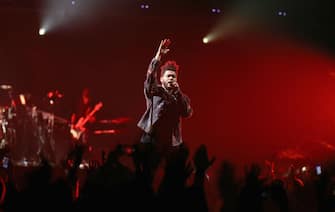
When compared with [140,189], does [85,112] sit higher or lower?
higher

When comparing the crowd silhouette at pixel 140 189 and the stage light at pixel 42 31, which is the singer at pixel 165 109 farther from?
the stage light at pixel 42 31

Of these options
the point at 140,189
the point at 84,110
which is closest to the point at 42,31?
the point at 84,110

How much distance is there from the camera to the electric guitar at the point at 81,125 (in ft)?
34.6

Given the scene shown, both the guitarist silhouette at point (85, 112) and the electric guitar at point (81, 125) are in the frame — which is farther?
the guitarist silhouette at point (85, 112)

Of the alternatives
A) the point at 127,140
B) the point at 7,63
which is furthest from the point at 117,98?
the point at 7,63

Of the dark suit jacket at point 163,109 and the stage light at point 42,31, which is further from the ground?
the stage light at point 42,31

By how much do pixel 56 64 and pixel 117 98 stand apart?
1335mm


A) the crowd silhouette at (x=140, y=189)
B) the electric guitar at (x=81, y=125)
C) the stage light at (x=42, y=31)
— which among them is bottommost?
the crowd silhouette at (x=140, y=189)

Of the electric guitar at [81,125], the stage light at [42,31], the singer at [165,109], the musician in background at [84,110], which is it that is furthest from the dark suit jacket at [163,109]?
the musician in background at [84,110]

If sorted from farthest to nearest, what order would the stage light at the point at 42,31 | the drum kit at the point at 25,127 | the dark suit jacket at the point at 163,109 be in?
1. the stage light at the point at 42,31
2. the drum kit at the point at 25,127
3. the dark suit jacket at the point at 163,109

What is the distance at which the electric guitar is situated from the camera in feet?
34.6

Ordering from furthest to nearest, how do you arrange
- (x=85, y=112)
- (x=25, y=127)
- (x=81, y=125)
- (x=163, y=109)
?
(x=85, y=112) < (x=81, y=125) < (x=25, y=127) < (x=163, y=109)

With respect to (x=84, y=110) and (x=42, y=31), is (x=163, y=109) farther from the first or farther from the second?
(x=84, y=110)

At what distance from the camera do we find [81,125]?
10.9 m
